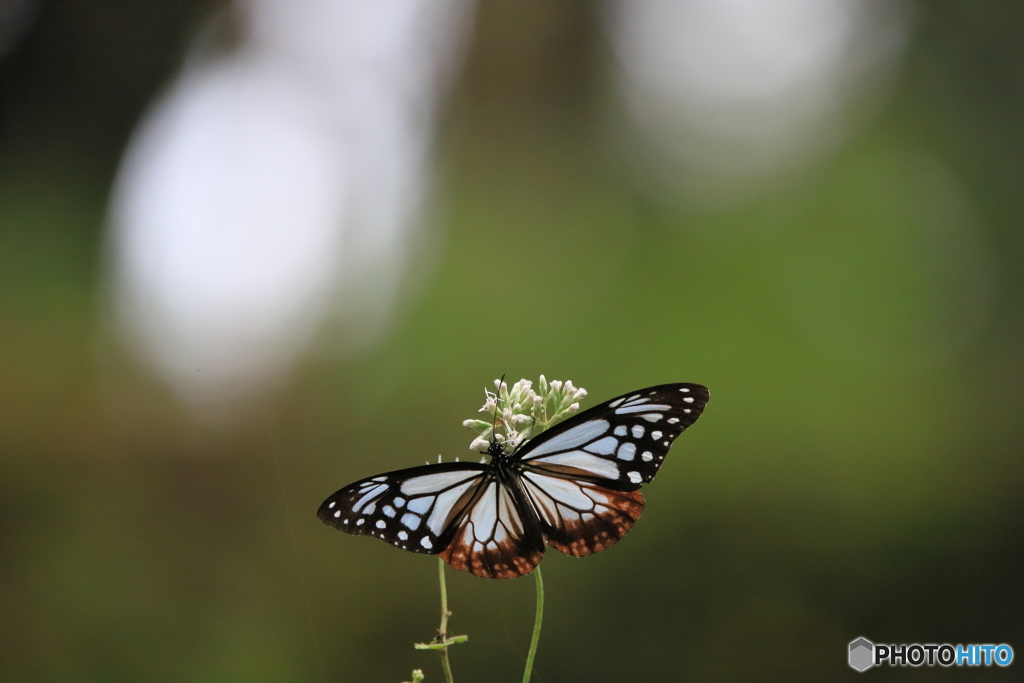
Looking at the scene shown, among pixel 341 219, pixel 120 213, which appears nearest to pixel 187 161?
pixel 120 213

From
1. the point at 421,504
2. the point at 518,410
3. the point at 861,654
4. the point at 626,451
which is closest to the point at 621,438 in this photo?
the point at 626,451

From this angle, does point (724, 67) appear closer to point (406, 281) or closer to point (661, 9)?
point (661, 9)

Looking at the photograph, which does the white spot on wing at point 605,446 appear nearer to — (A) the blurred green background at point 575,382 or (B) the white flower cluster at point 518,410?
(B) the white flower cluster at point 518,410

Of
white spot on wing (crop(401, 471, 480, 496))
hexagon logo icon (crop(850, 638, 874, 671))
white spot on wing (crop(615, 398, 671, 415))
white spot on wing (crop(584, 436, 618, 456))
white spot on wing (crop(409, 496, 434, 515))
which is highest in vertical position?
white spot on wing (crop(615, 398, 671, 415))

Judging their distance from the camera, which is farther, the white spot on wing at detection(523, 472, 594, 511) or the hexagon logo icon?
the hexagon logo icon

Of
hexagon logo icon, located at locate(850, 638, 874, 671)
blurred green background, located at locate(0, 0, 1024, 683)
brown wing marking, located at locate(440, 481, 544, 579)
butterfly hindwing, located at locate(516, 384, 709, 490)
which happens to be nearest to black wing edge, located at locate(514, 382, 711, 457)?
butterfly hindwing, located at locate(516, 384, 709, 490)
